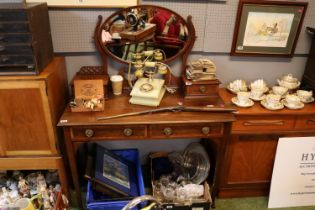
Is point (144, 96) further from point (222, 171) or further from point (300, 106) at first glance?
point (300, 106)

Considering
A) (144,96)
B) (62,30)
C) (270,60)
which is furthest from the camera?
(270,60)

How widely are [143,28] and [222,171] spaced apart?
112 cm

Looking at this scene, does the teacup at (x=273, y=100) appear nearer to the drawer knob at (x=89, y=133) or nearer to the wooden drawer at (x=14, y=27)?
the drawer knob at (x=89, y=133)

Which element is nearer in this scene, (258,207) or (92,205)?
(92,205)

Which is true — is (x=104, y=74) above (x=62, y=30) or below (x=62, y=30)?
below

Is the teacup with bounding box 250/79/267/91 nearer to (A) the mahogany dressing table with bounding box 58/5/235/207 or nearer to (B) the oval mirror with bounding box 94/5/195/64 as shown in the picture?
(A) the mahogany dressing table with bounding box 58/5/235/207

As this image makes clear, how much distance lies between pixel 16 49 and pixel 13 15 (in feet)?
0.57

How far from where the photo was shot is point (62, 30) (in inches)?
Answer: 67.1

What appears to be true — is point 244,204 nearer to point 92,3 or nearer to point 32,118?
point 32,118

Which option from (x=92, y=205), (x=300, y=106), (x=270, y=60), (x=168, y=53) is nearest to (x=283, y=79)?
(x=270, y=60)

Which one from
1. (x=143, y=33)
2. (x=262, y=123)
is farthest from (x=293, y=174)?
(x=143, y=33)

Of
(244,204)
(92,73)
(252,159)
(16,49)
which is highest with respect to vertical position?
(16,49)

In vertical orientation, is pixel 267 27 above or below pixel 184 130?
above

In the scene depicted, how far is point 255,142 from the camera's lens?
5.80 feet
